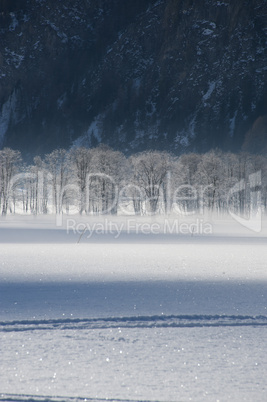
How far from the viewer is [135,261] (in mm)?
18141

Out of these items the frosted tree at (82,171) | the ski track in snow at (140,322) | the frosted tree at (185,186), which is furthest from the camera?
the frosted tree at (185,186)

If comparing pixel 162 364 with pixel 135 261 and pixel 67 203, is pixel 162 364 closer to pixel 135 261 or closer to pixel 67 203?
pixel 135 261

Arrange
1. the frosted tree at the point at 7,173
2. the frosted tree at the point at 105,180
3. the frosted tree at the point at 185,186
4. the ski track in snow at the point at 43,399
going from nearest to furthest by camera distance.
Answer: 1. the ski track in snow at the point at 43,399
2. the frosted tree at the point at 7,173
3. the frosted tree at the point at 105,180
4. the frosted tree at the point at 185,186

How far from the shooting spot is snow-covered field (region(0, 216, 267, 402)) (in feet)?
19.2

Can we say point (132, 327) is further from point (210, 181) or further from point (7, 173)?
point (7, 173)

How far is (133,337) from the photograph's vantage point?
7.70m

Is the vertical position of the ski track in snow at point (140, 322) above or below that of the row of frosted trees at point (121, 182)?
below

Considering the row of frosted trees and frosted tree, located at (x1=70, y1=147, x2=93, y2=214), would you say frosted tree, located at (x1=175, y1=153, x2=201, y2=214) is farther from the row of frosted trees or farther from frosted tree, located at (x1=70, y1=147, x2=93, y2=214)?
frosted tree, located at (x1=70, y1=147, x2=93, y2=214)

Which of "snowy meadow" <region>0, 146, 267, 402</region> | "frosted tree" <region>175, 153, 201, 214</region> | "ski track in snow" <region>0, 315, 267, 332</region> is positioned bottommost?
"snowy meadow" <region>0, 146, 267, 402</region>

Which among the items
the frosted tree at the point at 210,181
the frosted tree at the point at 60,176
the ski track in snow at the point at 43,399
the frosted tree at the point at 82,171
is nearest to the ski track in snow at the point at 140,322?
the ski track in snow at the point at 43,399

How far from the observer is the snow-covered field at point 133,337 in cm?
586

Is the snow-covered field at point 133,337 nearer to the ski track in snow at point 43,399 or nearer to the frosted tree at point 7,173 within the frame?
the ski track in snow at point 43,399

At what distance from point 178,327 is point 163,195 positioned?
263 feet

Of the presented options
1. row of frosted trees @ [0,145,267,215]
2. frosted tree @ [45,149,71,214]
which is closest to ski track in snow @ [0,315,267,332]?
row of frosted trees @ [0,145,267,215]
